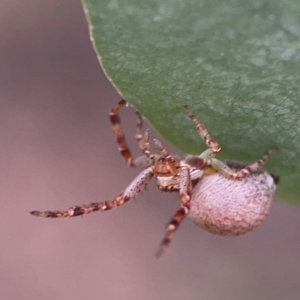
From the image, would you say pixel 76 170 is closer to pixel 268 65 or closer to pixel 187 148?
pixel 187 148

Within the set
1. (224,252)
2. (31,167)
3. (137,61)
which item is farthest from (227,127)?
(31,167)

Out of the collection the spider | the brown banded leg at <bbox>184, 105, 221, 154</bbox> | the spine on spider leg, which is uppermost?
the brown banded leg at <bbox>184, 105, 221, 154</bbox>

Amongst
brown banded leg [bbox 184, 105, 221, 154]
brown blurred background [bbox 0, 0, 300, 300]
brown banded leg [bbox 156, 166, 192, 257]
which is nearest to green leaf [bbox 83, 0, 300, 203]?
brown banded leg [bbox 184, 105, 221, 154]

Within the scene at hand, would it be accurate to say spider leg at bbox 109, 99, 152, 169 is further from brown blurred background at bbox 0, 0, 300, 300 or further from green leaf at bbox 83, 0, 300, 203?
brown blurred background at bbox 0, 0, 300, 300

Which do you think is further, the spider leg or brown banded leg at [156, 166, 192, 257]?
the spider leg

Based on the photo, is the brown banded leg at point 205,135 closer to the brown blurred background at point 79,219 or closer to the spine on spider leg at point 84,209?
the spine on spider leg at point 84,209

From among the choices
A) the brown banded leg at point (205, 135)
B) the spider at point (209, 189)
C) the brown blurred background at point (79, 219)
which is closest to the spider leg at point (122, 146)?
the spider at point (209, 189)

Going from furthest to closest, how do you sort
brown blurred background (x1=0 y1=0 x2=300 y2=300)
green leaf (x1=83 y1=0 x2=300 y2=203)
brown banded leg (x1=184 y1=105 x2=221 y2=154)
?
brown blurred background (x1=0 y1=0 x2=300 y2=300), brown banded leg (x1=184 y1=105 x2=221 y2=154), green leaf (x1=83 y1=0 x2=300 y2=203)
